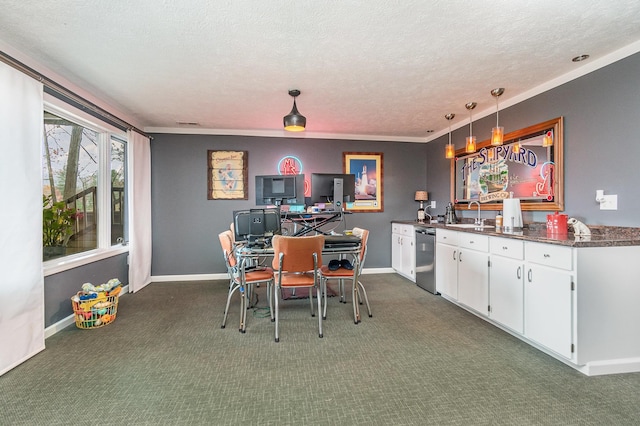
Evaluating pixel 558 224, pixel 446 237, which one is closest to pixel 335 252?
pixel 446 237

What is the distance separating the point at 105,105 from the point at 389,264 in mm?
4806

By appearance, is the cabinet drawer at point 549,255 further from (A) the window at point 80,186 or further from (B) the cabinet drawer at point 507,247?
(A) the window at point 80,186

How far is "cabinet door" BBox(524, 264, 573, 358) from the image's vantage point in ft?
7.10

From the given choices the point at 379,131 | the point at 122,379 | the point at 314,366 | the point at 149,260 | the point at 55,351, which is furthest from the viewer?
the point at 379,131

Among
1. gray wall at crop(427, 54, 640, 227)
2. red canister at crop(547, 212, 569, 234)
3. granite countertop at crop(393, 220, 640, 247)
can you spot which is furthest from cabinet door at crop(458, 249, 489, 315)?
gray wall at crop(427, 54, 640, 227)

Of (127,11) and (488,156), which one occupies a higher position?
(127,11)

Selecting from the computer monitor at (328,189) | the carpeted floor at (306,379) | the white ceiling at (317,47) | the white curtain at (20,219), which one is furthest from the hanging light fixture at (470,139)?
the white curtain at (20,219)

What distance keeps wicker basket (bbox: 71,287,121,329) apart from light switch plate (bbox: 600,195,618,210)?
475 centimetres

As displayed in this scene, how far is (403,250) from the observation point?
493 cm

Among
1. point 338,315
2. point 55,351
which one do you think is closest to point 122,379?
point 55,351

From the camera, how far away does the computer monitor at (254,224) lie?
10.1 ft

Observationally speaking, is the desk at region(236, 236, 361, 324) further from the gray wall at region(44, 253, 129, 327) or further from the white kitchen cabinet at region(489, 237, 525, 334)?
the gray wall at region(44, 253, 129, 327)

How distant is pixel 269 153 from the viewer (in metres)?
5.06

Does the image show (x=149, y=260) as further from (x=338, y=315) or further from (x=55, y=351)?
(x=338, y=315)
